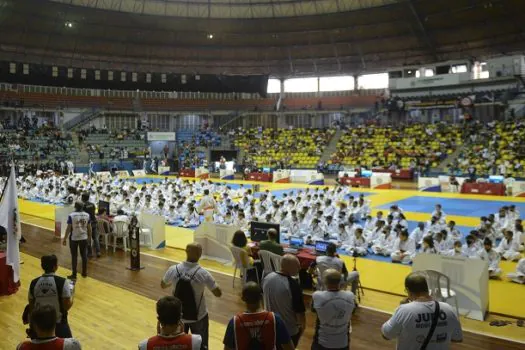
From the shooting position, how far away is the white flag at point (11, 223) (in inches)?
343

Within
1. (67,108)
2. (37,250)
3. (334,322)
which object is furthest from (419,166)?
(67,108)

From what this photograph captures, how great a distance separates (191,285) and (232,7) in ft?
147

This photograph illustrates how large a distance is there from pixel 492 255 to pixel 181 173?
3217 centimetres

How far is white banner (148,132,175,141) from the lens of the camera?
47606 millimetres

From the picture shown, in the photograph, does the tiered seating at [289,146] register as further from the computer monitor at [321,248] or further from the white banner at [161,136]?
the computer monitor at [321,248]

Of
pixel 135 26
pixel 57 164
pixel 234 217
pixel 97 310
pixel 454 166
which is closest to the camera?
pixel 97 310

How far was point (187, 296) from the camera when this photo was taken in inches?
209

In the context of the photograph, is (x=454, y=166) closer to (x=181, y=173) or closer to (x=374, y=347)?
(x=181, y=173)

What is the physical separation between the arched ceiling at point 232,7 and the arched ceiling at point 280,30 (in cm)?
10

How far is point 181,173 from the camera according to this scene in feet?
132

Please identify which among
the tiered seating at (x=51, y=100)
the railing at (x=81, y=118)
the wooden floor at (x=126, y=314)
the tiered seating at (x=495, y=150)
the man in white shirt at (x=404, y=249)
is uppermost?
the tiered seating at (x=51, y=100)

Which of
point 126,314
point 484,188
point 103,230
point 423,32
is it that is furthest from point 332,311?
point 423,32

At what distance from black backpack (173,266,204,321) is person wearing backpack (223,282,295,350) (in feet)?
5.18

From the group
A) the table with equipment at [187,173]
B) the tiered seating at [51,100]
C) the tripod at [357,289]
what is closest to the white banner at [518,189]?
the tripod at [357,289]
